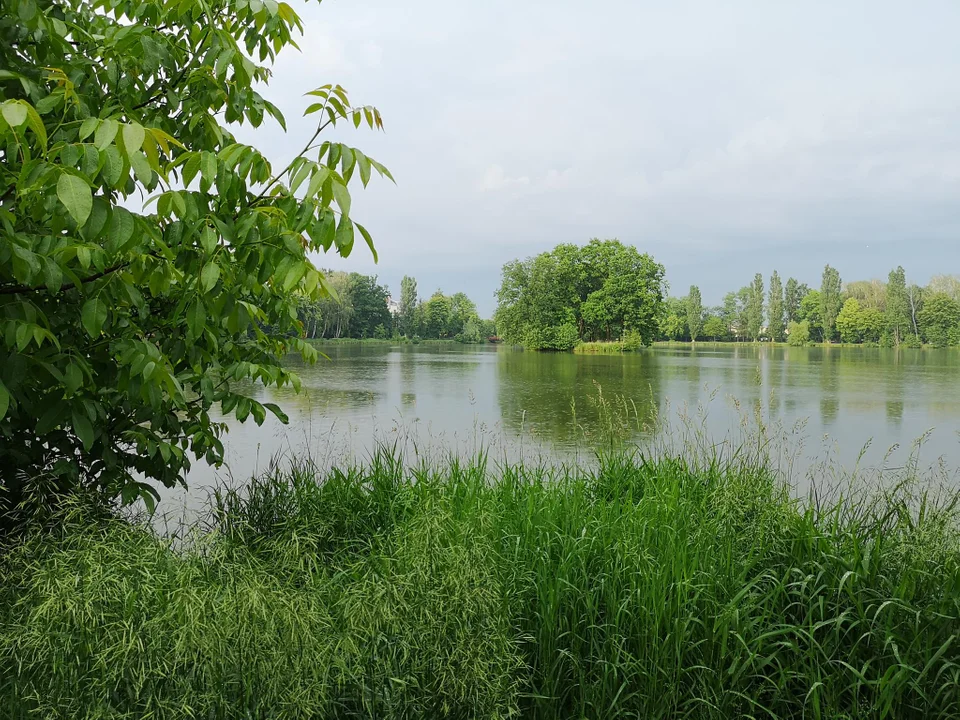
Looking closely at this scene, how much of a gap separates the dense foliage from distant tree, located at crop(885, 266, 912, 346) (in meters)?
16.0

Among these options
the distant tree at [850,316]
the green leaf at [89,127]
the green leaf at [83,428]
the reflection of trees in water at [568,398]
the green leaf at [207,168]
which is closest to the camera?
the green leaf at [89,127]

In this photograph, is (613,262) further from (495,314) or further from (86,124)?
(86,124)

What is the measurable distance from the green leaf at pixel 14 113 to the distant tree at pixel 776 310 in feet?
176

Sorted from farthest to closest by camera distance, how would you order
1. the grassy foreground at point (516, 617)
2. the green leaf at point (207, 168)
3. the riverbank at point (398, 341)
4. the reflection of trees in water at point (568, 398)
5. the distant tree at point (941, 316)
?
the riverbank at point (398, 341), the distant tree at point (941, 316), the reflection of trees in water at point (568, 398), the grassy foreground at point (516, 617), the green leaf at point (207, 168)

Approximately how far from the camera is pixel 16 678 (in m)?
2.38

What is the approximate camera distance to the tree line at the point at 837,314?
137 feet

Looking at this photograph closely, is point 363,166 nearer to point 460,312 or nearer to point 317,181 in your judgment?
point 317,181

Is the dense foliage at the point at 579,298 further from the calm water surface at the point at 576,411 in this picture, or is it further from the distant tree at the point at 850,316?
the distant tree at the point at 850,316

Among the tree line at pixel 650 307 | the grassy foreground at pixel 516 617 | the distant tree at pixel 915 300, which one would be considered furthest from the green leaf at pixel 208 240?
the distant tree at pixel 915 300

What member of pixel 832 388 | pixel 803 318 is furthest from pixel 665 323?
pixel 832 388

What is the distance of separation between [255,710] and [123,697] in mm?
574

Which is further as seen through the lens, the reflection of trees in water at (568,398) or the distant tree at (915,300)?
the distant tree at (915,300)

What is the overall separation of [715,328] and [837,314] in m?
11.6

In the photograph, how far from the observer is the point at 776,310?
166 feet
